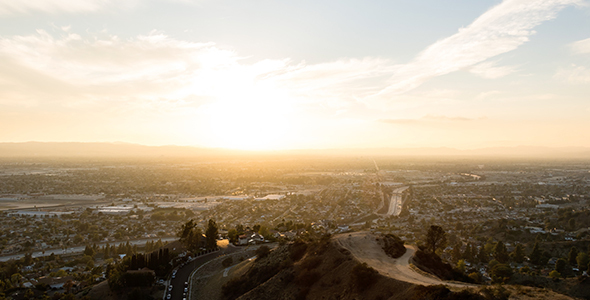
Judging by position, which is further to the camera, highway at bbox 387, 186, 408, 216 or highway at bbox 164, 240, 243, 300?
highway at bbox 387, 186, 408, 216

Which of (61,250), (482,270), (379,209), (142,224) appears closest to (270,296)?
(482,270)

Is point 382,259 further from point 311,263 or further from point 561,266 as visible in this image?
point 561,266

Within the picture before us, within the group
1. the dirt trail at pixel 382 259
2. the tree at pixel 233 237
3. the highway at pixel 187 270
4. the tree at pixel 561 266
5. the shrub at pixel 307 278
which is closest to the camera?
the dirt trail at pixel 382 259

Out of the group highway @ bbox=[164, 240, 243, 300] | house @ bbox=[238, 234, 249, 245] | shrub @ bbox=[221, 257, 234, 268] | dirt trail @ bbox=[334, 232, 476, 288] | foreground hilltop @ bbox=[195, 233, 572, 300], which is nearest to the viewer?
foreground hilltop @ bbox=[195, 233, 572, 300]

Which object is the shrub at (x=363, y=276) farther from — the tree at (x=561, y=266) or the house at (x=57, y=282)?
the tree at (x=561, y=266)

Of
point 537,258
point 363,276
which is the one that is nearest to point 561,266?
point 537,258

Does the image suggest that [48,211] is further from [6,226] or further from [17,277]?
[17,277]

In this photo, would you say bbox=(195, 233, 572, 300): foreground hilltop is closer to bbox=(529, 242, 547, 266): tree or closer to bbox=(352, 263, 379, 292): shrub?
bbox=(352, 263, 379, 292): shrub

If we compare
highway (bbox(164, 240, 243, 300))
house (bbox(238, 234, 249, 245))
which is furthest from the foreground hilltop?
house (bbox(238, 234, 249, 245))

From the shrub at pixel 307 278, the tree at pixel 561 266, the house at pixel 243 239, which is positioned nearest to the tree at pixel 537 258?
the tree at pixel 561 266
